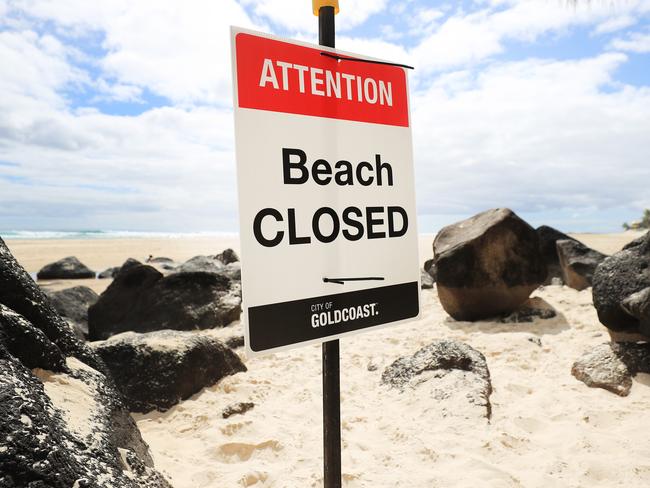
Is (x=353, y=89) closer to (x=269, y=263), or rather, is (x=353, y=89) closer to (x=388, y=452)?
(x=269, y=263)

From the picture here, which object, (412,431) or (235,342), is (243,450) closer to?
(412,431)

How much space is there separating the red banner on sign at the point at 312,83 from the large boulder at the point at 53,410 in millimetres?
1321

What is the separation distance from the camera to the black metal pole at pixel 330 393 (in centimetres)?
195

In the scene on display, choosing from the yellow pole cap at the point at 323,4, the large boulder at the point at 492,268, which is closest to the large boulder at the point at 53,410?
the yellow pole cap at the point at 323,4

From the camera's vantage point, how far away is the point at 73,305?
8016 millimetres

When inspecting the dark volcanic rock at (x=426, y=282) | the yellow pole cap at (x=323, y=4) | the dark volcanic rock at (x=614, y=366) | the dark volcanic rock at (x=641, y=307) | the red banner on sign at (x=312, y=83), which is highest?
the yellow pole cap at (x=323, y=4)

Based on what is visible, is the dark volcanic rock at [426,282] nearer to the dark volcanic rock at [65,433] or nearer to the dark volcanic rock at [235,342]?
the dark volcanic rock at [235,342]

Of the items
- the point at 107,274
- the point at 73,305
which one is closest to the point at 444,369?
the point at 73,305

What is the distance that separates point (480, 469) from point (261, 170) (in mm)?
2295

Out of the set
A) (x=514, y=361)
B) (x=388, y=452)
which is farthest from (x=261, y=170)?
(x=514, y=361)

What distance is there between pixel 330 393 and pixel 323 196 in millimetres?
838

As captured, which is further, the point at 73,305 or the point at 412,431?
the point at 73,305

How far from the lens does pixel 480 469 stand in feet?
9.32

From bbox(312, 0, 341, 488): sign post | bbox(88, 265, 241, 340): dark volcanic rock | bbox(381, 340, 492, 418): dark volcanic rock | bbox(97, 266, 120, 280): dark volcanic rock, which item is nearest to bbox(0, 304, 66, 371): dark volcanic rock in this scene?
bbox(312, 0, 341, 488): sign post
